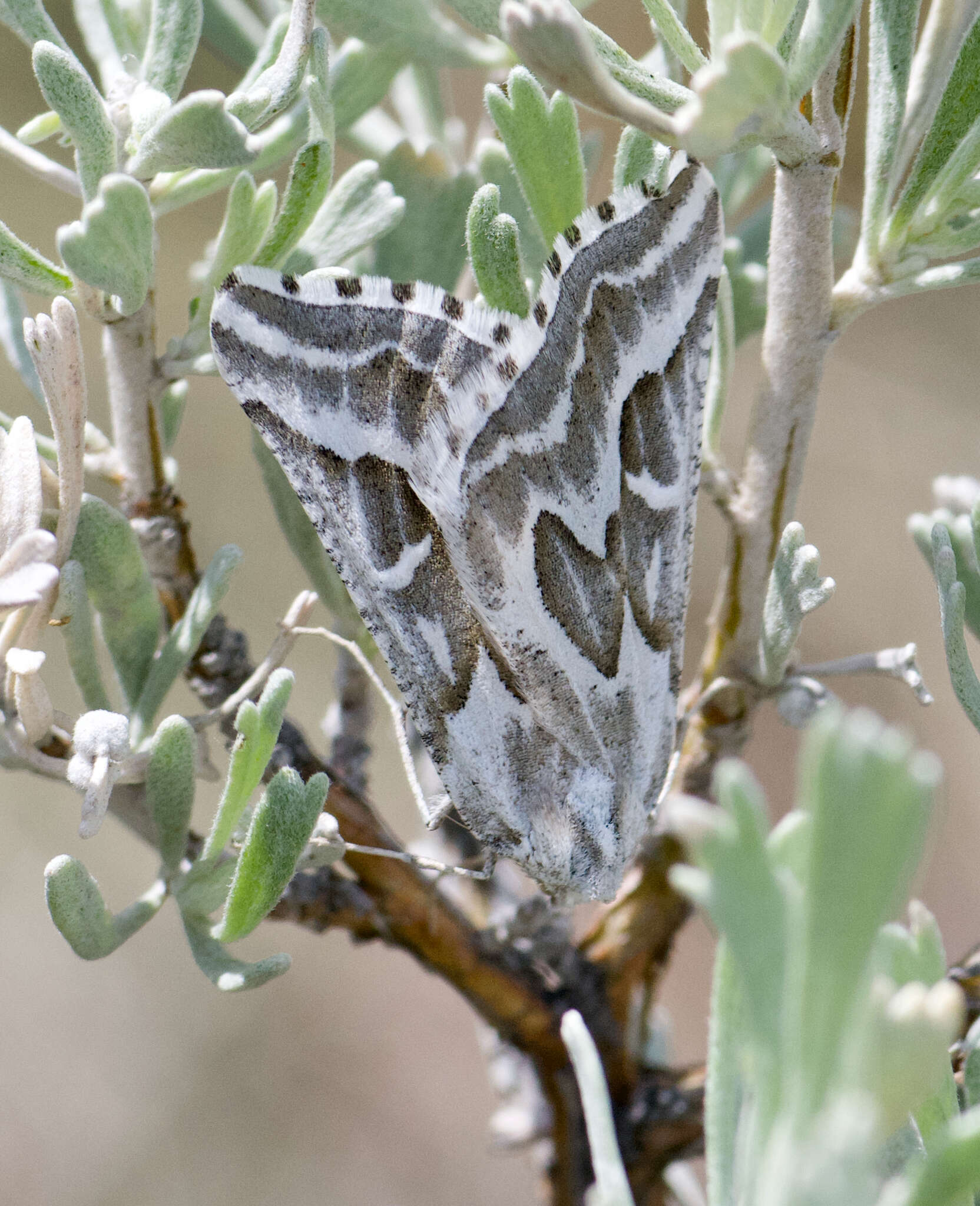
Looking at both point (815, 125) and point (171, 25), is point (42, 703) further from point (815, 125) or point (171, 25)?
point (815, 125)

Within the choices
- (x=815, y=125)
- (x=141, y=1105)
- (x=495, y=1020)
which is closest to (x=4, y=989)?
(x=141, y=1105)

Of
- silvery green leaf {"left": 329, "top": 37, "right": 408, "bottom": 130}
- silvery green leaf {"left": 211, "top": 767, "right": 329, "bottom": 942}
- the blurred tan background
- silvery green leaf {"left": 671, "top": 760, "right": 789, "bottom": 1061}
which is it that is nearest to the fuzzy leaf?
silvery green leaf {"left": 329, "top": 37, "right": 408, "bottom": 130}

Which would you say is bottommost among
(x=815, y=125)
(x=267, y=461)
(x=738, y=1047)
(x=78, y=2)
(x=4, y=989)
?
(x=4, y=989)

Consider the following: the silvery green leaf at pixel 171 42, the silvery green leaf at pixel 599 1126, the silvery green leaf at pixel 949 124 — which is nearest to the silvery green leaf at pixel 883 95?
the silvery green leaf at pixel 949 124

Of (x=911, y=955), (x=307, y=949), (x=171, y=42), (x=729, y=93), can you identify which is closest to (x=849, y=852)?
(x=911, y=955)

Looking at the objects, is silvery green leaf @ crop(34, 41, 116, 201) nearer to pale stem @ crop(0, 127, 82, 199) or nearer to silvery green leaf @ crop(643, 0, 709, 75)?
pale stem @ crop(0, 127, 82, 199)

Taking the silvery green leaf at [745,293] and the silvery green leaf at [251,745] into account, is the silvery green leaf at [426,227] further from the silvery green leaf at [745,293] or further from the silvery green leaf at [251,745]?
the silvery green leaf at [251,745]

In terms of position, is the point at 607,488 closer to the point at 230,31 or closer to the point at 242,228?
the point at 242,228
